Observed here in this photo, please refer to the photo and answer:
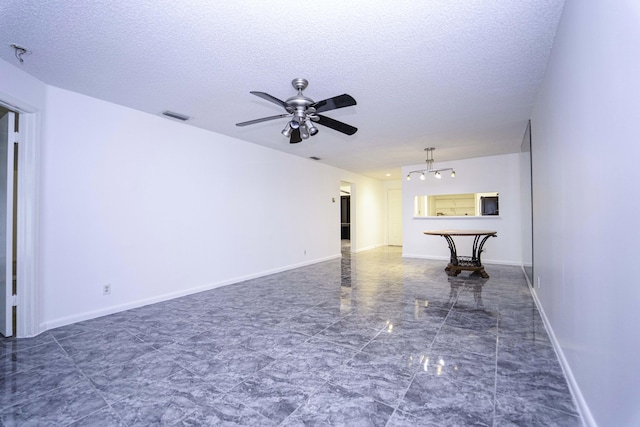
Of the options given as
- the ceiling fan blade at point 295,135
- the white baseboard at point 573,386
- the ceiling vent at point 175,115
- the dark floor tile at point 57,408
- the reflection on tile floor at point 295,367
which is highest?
the ceiling vent at point 175,115

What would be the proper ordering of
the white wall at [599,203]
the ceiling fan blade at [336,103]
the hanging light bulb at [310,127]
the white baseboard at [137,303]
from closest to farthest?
1. the white wall at [599,203]
2. the ceiling fan blade at [336,103]
3. the hanging light bulb at [310,127]
4. the white baseboard at [137,303]

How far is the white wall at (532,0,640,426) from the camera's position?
105 cm

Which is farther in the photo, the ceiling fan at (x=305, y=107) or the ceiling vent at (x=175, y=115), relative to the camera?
the ceiling vent at (x=175, y=115)

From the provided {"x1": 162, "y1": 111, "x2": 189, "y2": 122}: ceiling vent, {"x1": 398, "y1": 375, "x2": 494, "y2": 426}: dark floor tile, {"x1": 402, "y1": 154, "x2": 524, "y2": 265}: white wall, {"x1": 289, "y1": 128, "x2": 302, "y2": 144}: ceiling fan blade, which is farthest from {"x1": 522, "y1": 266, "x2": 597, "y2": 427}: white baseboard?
{"x1": 162, "y1": 111, "x2": 189, "y2": 122}: ceiling vent

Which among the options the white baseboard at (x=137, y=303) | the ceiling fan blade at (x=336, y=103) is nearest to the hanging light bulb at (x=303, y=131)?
the ceiling fan blade at (x=336, y=103)

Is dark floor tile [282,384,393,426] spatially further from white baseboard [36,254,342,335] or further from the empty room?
white baseboard [36,254,342,335]

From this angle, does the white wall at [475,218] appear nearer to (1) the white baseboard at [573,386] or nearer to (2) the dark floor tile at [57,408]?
(1) the white baseboard at [573,386]

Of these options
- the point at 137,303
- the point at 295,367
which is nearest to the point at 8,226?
the point at 137,303

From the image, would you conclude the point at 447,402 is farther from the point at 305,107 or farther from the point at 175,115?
the point at 175,115

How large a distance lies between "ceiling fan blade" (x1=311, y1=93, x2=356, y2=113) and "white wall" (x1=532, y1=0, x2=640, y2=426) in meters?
1.40

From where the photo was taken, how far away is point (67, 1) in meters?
1.85

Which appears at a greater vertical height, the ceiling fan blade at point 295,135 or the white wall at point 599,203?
the ceiling fan blade at point 295,135

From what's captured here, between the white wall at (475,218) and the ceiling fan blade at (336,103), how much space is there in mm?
5382

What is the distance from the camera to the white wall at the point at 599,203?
1055mm
